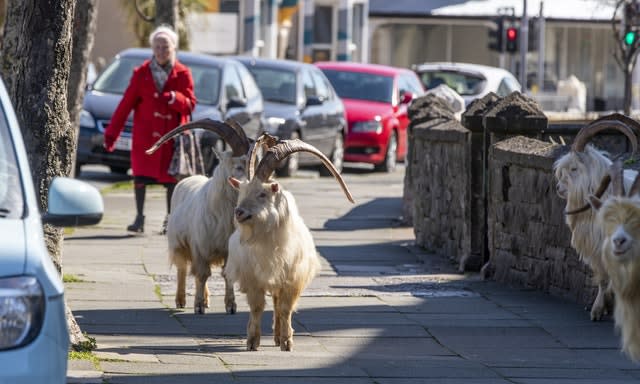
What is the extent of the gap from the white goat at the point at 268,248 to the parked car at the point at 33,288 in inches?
151

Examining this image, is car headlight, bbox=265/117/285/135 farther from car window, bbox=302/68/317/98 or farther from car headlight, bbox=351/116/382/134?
car headlight, bbox=351/116/382/134

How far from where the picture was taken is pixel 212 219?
1216cm

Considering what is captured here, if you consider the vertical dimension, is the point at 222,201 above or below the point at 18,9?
below

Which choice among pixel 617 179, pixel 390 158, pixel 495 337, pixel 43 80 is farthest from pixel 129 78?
pixel 617 179

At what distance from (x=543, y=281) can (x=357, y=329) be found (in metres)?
2.89

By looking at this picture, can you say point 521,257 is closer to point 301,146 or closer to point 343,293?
point 343,293

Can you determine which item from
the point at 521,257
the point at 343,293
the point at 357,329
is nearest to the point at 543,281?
the point at 521,257

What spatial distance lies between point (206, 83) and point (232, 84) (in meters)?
0.46

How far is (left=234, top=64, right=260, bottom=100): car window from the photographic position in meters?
24.6

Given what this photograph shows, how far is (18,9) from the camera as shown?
9.98m

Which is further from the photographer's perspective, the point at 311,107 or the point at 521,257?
the point at 311,107

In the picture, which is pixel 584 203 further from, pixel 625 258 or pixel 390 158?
pixel 390 158

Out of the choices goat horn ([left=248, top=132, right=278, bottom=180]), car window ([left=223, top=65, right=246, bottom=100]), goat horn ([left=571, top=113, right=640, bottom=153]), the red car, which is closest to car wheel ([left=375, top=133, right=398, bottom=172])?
the red car

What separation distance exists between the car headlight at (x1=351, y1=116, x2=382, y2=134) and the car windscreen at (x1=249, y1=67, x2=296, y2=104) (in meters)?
2.50
